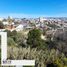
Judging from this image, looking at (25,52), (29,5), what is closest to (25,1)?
(29,5)

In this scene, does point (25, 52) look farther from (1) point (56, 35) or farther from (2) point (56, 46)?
(1) point (56, 35)

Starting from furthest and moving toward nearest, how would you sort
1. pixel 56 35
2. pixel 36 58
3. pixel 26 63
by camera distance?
pixel 56 35 < pixel 36 58 < pixel 26 63

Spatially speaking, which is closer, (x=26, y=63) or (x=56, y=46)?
(x=26, y=63)

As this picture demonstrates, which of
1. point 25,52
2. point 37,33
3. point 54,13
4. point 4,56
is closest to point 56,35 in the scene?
point 54,13

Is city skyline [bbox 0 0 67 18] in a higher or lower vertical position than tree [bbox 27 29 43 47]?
higher

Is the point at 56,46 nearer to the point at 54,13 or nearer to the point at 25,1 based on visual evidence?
the point at 54,13

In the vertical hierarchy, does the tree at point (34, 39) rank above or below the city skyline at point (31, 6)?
below

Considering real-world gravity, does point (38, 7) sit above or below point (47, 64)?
above

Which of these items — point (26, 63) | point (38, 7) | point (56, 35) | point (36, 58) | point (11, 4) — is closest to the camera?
point (26, 63)

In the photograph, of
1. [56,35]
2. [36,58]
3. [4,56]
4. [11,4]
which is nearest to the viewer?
[4,56]
